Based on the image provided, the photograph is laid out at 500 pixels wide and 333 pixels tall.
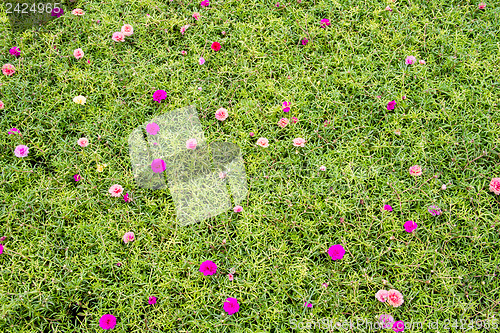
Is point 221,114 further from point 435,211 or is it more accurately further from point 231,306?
point 435,211

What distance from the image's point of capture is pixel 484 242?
1992 millimetres

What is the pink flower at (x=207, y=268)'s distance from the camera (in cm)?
189

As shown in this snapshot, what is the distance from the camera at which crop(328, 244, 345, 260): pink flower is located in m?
1.91

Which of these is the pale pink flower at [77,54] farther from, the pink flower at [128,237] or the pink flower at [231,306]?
the pink flower at [231,306]

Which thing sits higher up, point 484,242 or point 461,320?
point 484,242

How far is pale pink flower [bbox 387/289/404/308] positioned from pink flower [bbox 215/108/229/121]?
1.40 m

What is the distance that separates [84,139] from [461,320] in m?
2.35

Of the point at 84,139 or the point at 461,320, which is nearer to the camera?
the point at 461,320

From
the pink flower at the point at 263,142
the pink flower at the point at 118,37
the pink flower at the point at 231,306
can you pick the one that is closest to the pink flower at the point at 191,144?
the pink flower at the point at 263,142

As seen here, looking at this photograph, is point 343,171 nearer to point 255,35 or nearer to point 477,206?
point 477,206

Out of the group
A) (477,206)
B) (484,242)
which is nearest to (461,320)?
(484,242)

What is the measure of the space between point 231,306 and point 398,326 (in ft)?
2.70

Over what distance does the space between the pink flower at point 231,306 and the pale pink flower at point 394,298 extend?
753 mm

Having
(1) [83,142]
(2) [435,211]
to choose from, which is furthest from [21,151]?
(2) [435,211]
